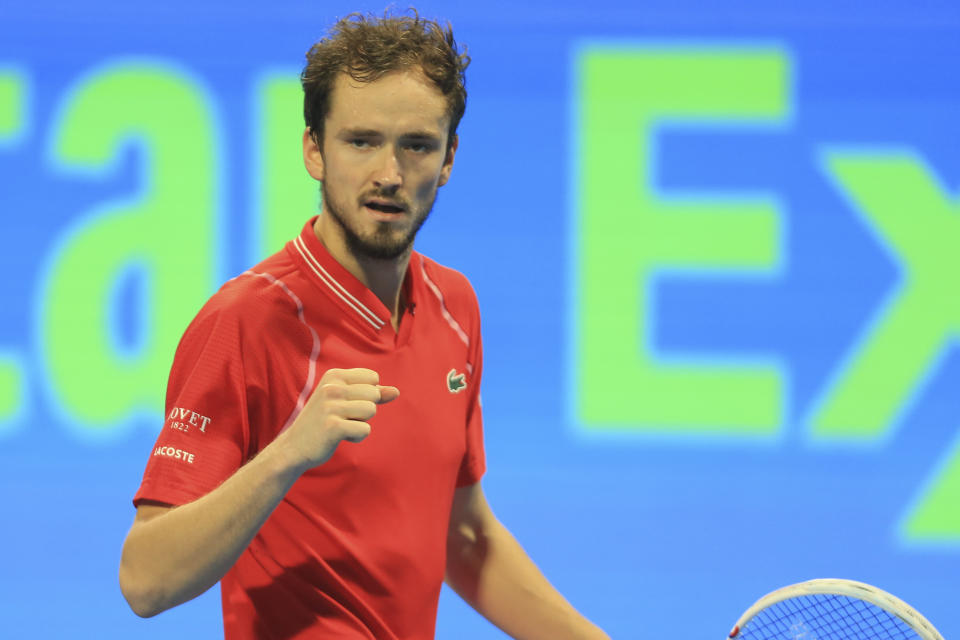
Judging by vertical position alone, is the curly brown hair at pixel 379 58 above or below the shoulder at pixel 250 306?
above

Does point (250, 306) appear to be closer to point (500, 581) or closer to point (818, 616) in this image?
point (500, 581)

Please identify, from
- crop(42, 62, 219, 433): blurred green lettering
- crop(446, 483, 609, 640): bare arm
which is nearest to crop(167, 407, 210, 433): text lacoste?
crop(446, 483, 609, 640): bare arm

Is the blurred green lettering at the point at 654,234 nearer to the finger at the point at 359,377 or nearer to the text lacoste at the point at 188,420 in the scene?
the text lacoste at the point at 188,420

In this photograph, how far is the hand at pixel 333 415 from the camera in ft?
5.78

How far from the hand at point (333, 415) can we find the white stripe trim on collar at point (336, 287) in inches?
15.3

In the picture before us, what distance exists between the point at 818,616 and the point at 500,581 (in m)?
0.64

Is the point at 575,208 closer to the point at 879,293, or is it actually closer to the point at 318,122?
the point at 879,293

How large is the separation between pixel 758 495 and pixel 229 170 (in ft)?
7.92

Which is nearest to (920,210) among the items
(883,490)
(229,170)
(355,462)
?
(883,490)

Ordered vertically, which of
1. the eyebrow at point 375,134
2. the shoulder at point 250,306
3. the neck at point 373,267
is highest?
the eyebrow at point 375,134

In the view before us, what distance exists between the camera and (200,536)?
185 centimetres

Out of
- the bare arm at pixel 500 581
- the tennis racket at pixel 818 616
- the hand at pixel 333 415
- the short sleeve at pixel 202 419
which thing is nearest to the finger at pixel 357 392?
the hand at pixel 333 415

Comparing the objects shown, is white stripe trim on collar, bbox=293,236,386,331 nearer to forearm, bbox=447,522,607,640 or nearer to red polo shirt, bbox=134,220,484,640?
red polo shirt, bbox=134,220,484,640

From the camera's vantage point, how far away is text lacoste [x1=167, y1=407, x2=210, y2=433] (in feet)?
6.48
